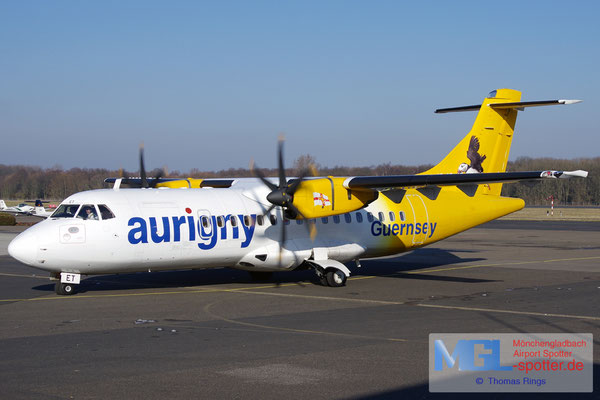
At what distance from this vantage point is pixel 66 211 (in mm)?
16422

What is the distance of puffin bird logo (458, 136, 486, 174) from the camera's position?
866 inches

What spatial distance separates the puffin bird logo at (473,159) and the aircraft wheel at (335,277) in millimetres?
5968

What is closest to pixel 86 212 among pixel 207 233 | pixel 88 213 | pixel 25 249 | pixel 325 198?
pixel 88 213

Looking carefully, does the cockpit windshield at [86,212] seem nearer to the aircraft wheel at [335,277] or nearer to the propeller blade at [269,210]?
the propeller blade at [269,210]

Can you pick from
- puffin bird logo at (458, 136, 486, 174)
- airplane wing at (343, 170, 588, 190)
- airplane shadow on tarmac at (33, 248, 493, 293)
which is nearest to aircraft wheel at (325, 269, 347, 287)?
airplane shadow on tarmac at (33, 248, 493, 293)

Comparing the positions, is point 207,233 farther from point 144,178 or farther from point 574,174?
point 574,174

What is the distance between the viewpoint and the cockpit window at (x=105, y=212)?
16.4 meters

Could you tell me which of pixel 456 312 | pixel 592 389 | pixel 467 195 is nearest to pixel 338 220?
pixel 467 195

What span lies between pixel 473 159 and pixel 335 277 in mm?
6752

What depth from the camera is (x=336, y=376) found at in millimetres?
8891

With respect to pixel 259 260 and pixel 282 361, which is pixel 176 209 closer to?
pixel 259 260

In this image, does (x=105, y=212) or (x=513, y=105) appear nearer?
(x=105, y=212)

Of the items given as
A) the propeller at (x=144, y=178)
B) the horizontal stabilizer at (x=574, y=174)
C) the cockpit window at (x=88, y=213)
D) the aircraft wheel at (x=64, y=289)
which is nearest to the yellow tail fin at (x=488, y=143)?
the horizontal stabilizer at (x=574, y=174)

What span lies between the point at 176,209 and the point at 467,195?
9.67 metres
